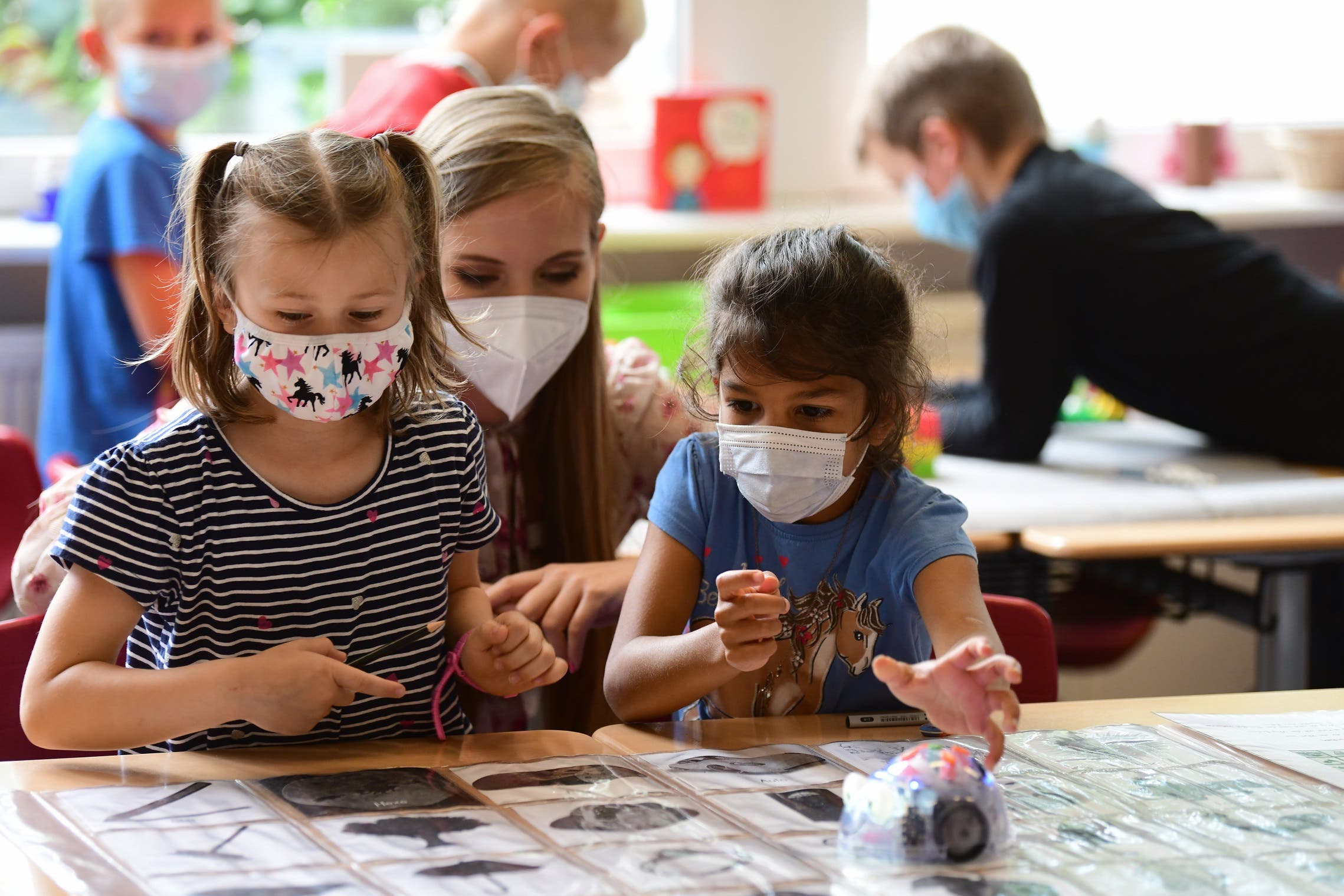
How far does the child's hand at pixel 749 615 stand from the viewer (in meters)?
1.21

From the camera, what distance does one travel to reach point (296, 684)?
3.83 feet

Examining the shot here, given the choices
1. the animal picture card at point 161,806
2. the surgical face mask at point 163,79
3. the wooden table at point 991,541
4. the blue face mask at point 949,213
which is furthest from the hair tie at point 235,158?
the blue face mask at point 949,213

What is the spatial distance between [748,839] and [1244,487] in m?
1.76

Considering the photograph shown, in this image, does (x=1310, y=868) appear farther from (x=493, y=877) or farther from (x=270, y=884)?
(x=270, y=884)

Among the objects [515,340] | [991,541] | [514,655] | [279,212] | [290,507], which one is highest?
[279,212]

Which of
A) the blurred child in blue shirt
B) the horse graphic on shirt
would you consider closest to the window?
the blurred child in blue shirt

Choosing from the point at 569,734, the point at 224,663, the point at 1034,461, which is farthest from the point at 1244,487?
the point at 224,663

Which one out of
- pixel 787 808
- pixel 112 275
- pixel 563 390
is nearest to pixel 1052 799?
pixel 787 808

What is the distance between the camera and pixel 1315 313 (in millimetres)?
2936

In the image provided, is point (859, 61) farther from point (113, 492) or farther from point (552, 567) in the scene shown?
point (113, 492)

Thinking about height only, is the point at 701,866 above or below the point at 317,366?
below

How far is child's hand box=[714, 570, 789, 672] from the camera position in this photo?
121 centimetres

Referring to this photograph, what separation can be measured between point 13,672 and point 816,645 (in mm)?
776

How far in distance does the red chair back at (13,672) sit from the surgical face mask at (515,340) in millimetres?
522
